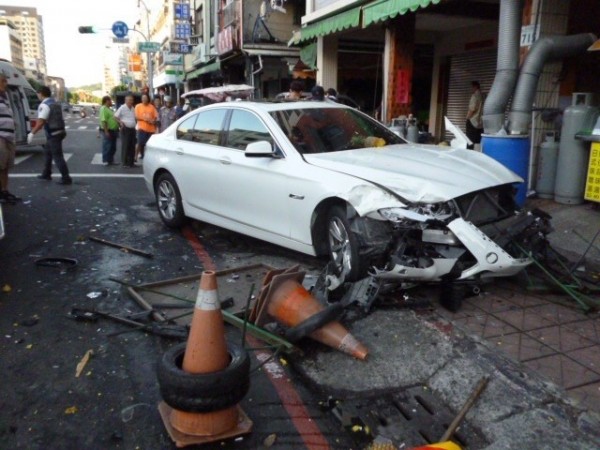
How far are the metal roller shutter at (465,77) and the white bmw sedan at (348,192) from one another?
25.6 feet

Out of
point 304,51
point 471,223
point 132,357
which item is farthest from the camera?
point 304,51

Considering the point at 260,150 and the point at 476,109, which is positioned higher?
the point at 476,109

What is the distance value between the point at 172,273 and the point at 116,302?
873mm

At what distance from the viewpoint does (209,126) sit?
6547 mm

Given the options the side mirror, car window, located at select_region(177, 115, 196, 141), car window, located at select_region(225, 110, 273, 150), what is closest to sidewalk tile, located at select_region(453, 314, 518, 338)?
the side mirror

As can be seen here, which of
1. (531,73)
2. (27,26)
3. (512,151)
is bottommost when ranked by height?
(512,151)

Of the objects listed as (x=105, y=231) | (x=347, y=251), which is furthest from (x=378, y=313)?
(x=105, y=231)

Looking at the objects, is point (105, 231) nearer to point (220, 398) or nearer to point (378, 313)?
point (378, 313)

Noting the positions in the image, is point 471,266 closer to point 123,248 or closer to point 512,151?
point 512,151

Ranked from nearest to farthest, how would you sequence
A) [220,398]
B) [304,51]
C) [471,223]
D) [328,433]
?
[220,398]
[328,433]
[471,223]
[304,51]

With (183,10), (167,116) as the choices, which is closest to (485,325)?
(167,116)

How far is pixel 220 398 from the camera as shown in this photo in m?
2.68

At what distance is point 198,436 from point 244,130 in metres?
3.83

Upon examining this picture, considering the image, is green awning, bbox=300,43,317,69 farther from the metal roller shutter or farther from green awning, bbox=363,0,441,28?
green awning, bbox=363,0,441,28
